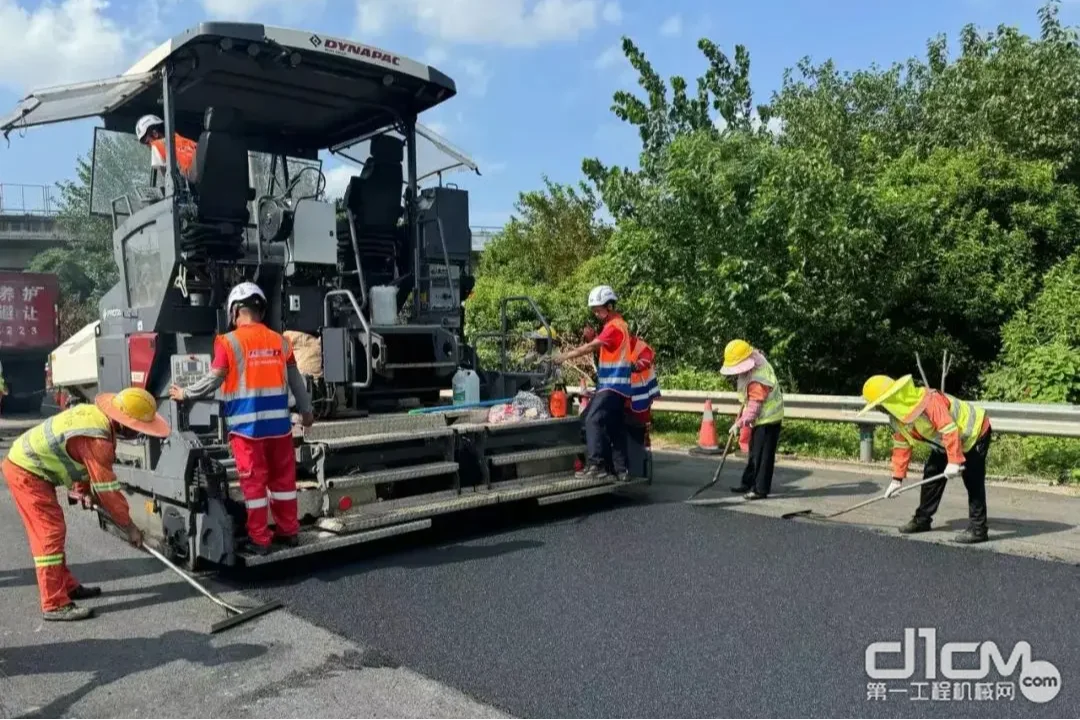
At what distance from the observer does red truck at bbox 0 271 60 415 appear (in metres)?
17.0

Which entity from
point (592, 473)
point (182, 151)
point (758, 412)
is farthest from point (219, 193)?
→ point (758, 412)

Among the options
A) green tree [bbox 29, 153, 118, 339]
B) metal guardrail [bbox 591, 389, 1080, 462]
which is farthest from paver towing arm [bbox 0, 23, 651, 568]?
green tree [bbox 29, 153, 118, 339]

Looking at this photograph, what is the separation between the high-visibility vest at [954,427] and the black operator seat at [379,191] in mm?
4121

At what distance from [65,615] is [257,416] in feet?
4.46

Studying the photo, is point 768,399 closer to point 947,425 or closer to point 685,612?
point 947,425

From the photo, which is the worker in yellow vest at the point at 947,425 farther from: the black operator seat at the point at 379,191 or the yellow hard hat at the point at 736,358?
the black operator seat at the point at 379,191

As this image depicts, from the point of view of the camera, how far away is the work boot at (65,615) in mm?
4500

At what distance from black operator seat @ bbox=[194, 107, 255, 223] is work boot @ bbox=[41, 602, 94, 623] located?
2636 mm

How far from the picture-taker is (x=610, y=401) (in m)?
6.77

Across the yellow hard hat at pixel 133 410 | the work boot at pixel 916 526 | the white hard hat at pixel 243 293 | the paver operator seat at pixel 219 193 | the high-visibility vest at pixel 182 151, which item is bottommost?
the work boot at pixel 916 526

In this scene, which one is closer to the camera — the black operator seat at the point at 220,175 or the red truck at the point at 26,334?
the black operator seat at the point at 220,175

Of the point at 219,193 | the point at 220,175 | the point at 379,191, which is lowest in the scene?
the point at 219,193

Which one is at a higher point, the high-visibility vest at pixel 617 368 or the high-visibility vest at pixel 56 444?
the high-visibility vest at pixel 617 368

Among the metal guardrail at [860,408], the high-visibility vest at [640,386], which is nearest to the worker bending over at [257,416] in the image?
the high-visibility vest at [640,386]
